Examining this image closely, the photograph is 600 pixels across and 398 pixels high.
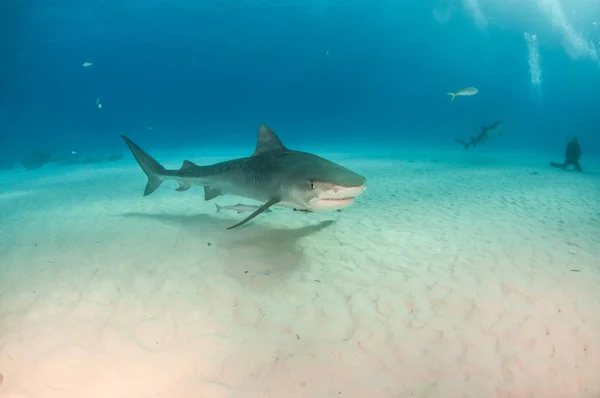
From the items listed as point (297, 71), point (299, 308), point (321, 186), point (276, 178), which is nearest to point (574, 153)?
point (276, 178)

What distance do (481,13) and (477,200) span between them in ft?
286

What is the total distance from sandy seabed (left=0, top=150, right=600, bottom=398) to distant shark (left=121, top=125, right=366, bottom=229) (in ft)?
3.17

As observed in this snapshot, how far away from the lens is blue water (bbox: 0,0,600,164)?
59.2 metres

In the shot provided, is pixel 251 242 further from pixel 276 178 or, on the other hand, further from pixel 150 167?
pixel 150 167

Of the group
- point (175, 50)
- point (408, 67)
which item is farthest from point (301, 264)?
point (408, 67)

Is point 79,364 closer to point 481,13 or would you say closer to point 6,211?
point 6,211

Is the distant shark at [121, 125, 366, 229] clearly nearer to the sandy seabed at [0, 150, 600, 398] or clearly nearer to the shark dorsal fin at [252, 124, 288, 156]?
the shark dorsal fin at [252, 124, 288, 156]

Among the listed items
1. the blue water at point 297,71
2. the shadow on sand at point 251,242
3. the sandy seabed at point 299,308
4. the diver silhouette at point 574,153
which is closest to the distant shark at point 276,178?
the shadow on sand at point 251,242

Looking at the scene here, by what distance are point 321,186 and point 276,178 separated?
47.8 inches

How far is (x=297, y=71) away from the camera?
11544 cm

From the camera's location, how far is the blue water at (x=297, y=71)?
5916cm

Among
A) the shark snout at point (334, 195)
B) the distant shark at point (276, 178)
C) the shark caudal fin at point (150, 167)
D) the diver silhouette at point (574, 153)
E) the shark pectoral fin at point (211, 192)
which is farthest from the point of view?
the diver silhouette at point (574, 153)

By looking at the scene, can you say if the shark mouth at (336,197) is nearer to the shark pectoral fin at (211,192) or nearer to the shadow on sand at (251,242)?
the shadow on sand at (251,242)

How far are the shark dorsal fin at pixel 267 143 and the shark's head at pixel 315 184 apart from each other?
311 millimetres
